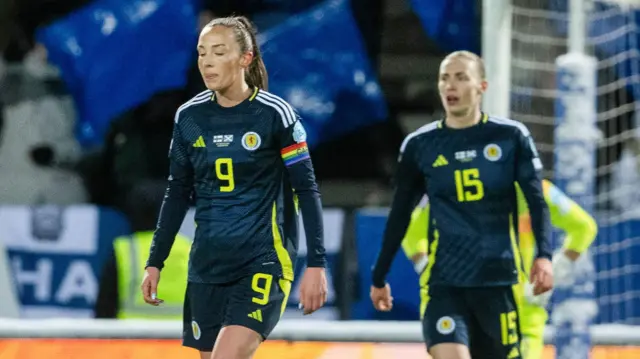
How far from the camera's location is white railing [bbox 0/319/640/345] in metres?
7.74

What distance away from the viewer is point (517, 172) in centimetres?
547

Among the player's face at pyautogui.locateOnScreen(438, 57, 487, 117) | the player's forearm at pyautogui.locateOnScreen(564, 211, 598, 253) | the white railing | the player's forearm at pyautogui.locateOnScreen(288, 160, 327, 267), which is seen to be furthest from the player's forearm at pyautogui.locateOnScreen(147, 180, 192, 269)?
the white railing

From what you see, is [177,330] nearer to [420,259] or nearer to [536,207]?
[420,259]

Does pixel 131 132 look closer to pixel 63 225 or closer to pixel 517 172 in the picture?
pixel 63 225

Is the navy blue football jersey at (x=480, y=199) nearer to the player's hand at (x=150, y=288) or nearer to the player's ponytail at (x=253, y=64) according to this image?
the player's ponytail at (x=253, y=64)

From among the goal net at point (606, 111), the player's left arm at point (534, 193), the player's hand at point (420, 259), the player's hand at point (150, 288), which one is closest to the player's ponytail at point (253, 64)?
the player's hand at point (150, 288)

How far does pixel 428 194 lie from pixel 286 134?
1.01 m

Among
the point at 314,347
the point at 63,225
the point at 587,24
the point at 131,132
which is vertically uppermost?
the point at 587,24

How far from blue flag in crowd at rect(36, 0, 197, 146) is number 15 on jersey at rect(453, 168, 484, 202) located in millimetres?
3957

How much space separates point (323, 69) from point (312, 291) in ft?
15.1

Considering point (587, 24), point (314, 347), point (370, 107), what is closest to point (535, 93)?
point (587, 24)

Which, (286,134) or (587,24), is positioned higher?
(587,24)

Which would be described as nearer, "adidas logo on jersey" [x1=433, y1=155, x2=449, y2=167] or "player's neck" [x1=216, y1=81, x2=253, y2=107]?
"player's neck" [x1=216, y1=81, x2=253, y2=107]

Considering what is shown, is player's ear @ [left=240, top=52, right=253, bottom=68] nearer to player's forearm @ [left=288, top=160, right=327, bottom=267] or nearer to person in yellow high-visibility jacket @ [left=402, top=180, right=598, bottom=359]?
player's forearm @ [left=288, top=160, right=327, bottom=267]
